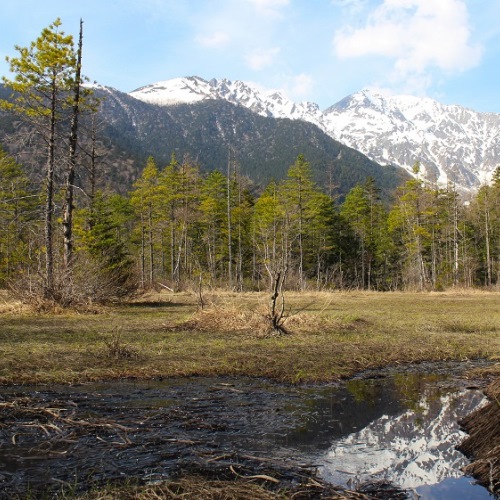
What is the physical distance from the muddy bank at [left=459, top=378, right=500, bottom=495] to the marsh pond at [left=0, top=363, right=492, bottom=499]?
97 millimetres

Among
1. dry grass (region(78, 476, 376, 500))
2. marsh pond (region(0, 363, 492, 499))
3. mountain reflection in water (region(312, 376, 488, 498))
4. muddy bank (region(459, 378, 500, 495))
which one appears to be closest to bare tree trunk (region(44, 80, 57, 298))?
marsh pond (region(0, 363, 492, 499))

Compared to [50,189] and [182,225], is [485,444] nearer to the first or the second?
[50,189]

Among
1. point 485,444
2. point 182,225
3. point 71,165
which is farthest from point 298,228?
point 485,444

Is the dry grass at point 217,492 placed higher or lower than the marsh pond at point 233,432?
higher

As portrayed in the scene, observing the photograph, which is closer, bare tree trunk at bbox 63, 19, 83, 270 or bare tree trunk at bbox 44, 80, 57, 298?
bare tree trunk at bbox 44, 80, 57, 298

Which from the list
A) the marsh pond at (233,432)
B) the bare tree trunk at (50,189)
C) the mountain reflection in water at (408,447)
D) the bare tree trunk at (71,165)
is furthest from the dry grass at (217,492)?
the bare tree trunk at (71,165)

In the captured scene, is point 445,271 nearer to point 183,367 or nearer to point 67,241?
point 67,241

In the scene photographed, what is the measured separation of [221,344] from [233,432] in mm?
5751

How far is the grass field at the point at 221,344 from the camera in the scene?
8523mm

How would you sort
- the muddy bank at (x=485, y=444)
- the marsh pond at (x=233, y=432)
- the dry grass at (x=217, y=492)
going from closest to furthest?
the dry grass at (x=217, y=492) → the muddy bank at (x=485, y=444) → the marsh pond at (x=233, y=432)

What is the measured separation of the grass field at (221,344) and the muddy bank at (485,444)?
331 centimetres

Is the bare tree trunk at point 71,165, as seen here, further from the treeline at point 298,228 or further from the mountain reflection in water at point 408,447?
the mountain reflection in water at point 408,447

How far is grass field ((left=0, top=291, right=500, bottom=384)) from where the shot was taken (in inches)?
336

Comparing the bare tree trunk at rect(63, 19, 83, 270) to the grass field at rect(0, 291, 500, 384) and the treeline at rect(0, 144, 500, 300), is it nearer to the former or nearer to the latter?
the grass field at rect(0, 291, 500, 384)
